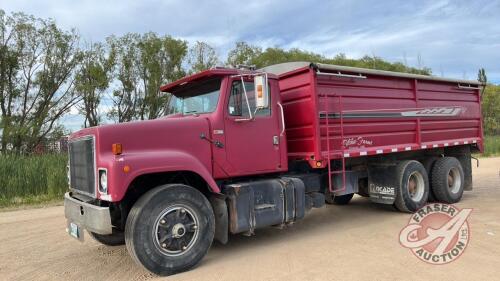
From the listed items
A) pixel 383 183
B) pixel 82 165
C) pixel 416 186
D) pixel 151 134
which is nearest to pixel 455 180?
pixel 416 186

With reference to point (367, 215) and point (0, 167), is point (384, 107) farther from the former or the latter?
point (0, 167)

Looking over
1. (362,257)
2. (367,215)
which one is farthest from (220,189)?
(367,215)

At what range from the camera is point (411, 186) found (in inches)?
338

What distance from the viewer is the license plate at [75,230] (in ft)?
18.0

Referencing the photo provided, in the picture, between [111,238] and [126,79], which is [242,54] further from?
[111,238]

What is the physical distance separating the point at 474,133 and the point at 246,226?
22.8 ft

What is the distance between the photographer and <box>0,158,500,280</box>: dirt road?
494cm

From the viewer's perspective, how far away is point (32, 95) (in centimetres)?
2617

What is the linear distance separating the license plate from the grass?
21.2ft

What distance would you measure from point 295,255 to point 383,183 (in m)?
3.18

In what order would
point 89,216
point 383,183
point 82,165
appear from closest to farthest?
point 89,216, point 82,165, point 383,183

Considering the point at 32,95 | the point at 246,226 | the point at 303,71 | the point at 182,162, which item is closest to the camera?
the point at 182,162

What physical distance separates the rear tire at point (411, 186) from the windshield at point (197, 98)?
399 centimetres

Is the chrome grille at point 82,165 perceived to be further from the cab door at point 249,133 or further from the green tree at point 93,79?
the green tree at point 93,79
